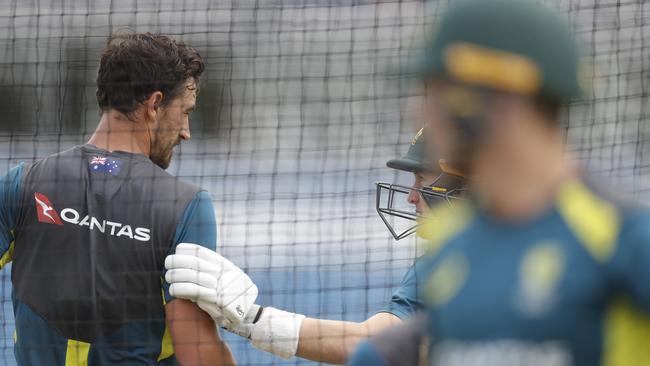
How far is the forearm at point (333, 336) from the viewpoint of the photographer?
Answer: 321cm

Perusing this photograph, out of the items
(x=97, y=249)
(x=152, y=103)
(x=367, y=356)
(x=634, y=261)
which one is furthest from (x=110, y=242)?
(x=634, y=261)

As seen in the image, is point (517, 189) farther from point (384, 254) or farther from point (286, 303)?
point (384, 254)

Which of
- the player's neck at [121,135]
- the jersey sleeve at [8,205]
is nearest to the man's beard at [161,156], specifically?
the player's neck at [121,135]

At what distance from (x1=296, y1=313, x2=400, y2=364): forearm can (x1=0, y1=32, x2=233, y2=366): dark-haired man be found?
0.25 meters

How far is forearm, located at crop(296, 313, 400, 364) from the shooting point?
10.5ft

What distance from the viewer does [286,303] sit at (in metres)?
7.39

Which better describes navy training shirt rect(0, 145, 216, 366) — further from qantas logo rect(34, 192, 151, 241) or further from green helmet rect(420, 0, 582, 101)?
green helmet rect(420, 0, 582, 101)

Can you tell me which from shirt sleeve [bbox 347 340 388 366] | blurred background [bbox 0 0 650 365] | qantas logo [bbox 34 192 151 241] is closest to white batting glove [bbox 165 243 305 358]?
qantas logo [bbox 34 192 151 241]

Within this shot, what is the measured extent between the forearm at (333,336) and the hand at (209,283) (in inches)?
9.7

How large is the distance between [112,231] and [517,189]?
193 centimetres

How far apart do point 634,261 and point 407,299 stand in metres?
1.87

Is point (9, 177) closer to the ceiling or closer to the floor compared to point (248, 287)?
closer to the ceiling

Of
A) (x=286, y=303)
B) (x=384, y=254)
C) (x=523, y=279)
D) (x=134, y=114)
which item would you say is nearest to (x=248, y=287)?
(x=134, y=114)

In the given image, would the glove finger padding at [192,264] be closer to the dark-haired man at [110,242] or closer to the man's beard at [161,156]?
the dark-haired man at [110,242]
